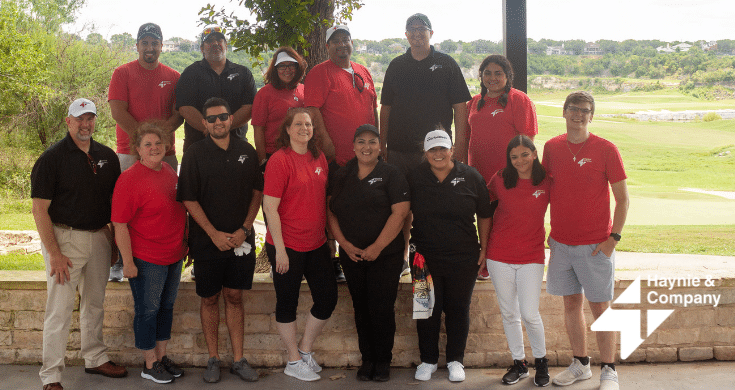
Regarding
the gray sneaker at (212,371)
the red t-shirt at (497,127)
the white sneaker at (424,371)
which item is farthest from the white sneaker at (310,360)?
the red t-shirt at (497,127)

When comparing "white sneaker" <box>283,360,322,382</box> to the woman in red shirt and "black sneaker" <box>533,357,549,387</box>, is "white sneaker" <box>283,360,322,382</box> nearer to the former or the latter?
the woman in red shirt

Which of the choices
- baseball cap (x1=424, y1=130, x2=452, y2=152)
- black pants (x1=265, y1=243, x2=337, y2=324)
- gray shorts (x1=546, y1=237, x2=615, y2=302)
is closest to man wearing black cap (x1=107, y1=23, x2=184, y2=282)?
black pants (x1=265, y1=243, x2=337, y2=324)

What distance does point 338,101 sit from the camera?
3949 mm

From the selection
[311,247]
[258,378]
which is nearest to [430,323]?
[311,247]

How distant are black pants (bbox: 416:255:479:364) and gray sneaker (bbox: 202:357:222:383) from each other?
144 cm

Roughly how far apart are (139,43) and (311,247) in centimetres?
206

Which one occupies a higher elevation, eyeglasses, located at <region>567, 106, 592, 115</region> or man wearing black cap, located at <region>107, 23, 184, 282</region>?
man wearing black cap, located at <region>107, 23, 184, 282</region>

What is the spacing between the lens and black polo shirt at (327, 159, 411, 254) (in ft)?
11.7

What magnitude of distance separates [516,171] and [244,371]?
7.64ft

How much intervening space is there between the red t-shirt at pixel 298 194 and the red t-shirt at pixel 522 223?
120 centimetres

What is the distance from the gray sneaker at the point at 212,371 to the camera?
381cm

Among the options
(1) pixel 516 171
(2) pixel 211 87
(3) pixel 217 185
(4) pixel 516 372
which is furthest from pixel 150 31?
(4) pixel 516 372

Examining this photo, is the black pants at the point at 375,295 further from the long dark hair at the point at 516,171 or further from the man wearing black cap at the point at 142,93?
the man wearing black cap at the point at 142,93

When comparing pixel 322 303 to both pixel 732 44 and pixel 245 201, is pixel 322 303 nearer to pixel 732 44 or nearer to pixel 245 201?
pixel 245 201
